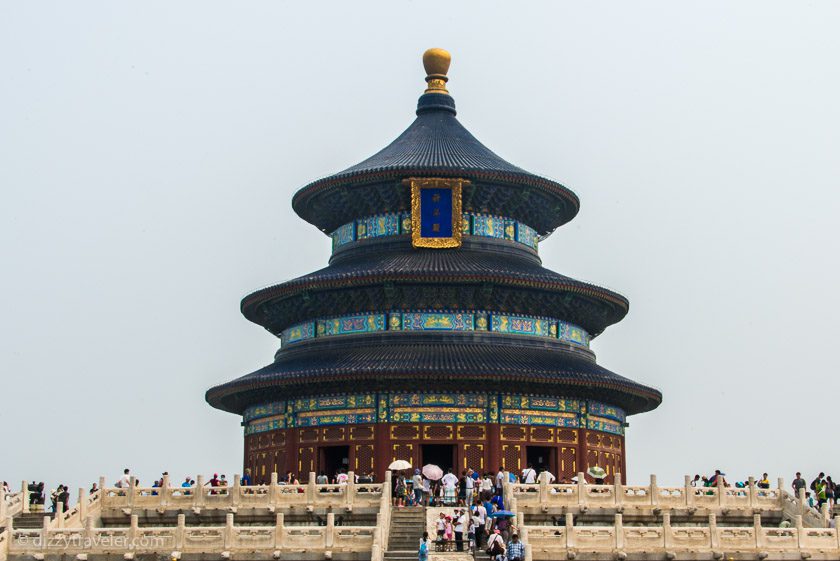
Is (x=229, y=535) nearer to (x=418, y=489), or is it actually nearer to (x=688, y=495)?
(x=418, y=489)

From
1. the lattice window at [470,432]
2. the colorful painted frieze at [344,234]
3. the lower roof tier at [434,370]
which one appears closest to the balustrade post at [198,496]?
the lower roof tier at [434,370]

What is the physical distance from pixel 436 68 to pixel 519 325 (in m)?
13.8

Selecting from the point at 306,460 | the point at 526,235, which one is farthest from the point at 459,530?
the point at 526,235

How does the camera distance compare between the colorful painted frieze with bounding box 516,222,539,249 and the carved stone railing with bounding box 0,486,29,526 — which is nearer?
the carved stone railing with bounding box 0,486,29,526

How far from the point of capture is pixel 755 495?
4303 cm

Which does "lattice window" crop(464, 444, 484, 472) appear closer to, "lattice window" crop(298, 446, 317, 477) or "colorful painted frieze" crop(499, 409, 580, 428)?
"colorful painted frieze" crop(499, 409, 580, 428)

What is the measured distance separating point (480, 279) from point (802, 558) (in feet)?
67.4

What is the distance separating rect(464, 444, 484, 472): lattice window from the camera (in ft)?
175

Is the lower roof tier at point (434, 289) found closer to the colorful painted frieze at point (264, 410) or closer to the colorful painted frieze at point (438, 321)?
the colorful painted frieze at point (438, 321)

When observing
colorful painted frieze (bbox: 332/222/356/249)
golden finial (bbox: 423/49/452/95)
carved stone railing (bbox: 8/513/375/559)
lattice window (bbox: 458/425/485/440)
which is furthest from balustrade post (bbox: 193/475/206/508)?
Result: golden finial (bbox: 423/49/452/95)

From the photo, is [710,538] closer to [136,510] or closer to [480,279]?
[136,510]

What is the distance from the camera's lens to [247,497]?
137 ft

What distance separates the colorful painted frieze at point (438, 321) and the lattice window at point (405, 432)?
4.19 metres

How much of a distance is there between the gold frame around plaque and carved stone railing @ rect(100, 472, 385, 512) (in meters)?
16.9
